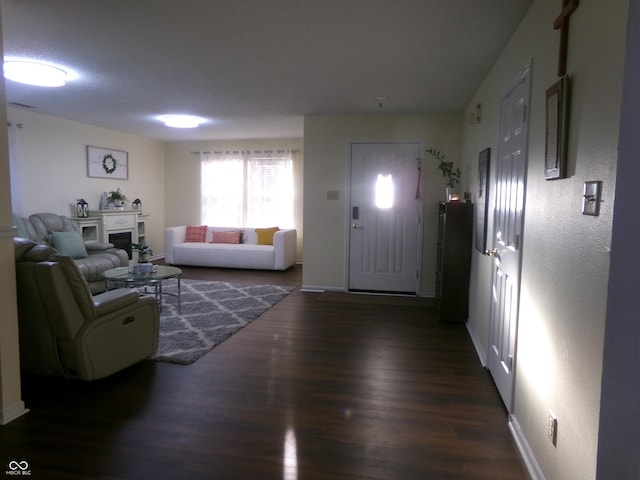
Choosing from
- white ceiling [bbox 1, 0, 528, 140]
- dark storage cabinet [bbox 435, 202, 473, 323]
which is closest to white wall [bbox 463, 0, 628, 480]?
white ceiling [bbox 1, 0, 528, 140]

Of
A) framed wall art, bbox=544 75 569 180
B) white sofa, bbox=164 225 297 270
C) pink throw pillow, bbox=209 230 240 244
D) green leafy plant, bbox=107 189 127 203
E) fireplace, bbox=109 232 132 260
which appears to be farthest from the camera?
pink throw pillow, bbox=209 230 240 244

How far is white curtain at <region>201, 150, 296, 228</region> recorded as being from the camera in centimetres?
763

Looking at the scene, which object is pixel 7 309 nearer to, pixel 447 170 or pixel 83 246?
pixel 83 246

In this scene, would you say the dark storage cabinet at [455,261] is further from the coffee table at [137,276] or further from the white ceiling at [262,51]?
the coffee table at [137,276]

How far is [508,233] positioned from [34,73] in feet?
12.9

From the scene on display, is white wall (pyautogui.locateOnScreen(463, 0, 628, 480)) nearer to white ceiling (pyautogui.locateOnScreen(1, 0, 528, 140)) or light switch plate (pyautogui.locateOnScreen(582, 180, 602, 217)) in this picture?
light switch plate (pyautogui.locateOnScreen(582, 180, 602, 217))

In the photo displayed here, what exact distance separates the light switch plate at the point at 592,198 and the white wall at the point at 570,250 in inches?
1.2

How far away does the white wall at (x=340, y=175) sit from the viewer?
515 centimetres

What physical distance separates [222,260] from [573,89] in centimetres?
607

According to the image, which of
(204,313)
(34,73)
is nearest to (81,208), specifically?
(34,73)

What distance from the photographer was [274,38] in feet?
9.34

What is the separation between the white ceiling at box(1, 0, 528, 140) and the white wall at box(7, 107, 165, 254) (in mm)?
687

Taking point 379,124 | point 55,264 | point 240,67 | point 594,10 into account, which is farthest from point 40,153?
point 594,10

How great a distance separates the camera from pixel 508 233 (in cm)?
260
